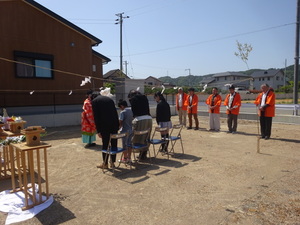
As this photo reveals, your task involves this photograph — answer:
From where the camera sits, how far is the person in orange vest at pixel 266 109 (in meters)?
8.42

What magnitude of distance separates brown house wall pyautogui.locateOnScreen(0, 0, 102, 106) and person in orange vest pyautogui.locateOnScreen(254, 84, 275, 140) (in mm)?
9862

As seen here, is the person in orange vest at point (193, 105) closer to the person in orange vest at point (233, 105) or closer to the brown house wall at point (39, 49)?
the person in orange vest at point (233, 105)

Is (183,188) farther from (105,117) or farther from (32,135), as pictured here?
(32,135)

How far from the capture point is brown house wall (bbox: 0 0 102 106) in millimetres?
11727

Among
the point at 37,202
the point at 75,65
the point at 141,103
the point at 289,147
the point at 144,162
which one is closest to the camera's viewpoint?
the point at 37,202

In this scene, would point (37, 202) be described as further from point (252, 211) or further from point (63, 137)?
point (63, 137)

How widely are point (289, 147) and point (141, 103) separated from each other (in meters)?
4.82

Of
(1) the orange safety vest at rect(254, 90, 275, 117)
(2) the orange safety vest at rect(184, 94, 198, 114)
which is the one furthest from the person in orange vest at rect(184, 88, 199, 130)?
(1) the orange safety vest at rect(254, 90, 275, 117)

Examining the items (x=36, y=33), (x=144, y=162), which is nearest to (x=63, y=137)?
(x=144, y=162)

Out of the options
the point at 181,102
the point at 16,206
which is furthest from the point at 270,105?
the point at 16,206

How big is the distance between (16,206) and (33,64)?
1045cm

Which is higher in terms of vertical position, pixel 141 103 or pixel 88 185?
pixel 141 103

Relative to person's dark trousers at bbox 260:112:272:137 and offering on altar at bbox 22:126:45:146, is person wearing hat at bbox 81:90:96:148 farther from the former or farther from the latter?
person's dark trousers at bbox 260:112:272:137

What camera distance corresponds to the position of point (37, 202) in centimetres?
381
